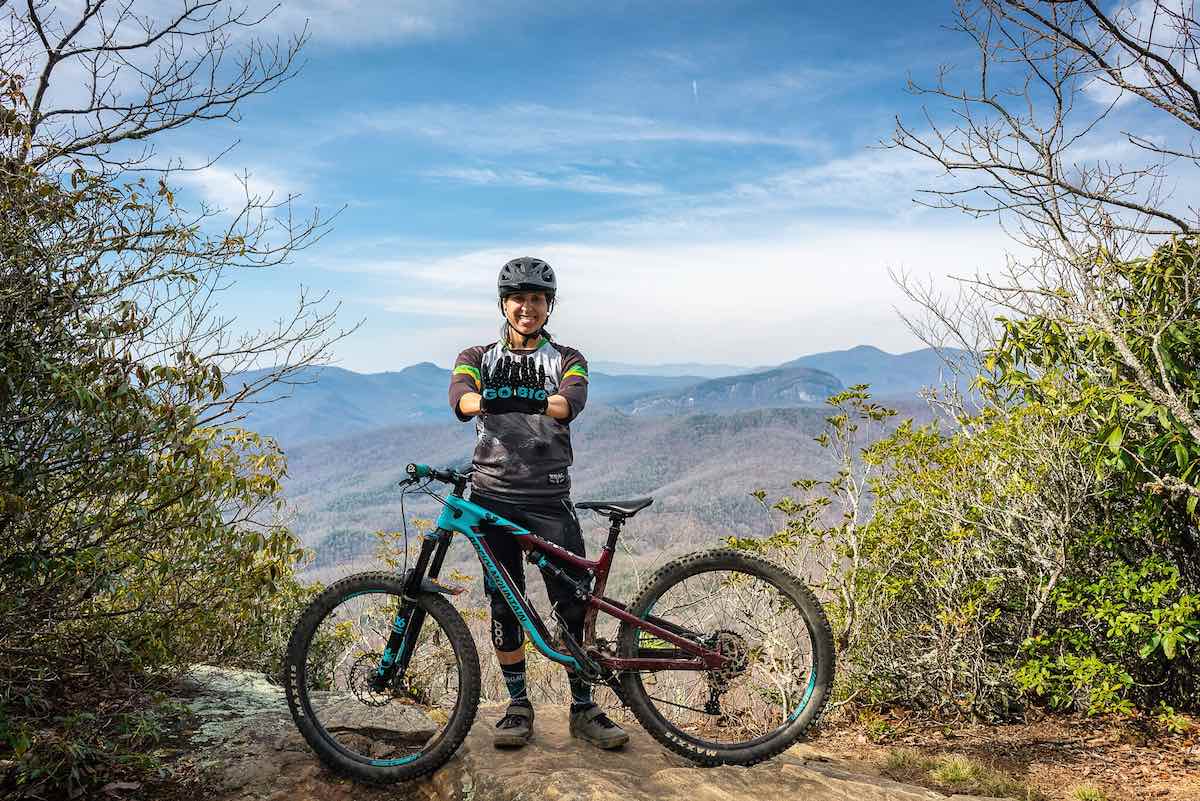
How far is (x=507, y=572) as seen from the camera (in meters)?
4.30

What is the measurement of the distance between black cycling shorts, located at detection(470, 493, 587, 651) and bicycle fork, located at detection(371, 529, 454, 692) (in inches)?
11.1

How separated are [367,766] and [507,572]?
131 cm

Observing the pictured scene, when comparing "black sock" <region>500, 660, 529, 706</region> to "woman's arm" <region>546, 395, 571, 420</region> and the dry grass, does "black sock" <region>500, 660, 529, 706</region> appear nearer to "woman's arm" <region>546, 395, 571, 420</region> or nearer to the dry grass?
"woman's arm" <region>546, 395, 571, 420</region>

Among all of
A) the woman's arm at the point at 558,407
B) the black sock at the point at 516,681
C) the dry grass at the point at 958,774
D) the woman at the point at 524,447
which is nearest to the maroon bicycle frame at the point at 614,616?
the woman at the point at 524,447

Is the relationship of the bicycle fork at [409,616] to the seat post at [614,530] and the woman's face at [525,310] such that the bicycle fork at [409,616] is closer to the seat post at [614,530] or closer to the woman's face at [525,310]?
the seat post at [614,530]

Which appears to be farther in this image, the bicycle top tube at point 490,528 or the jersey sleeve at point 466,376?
the jersey sleeve at point 466,376

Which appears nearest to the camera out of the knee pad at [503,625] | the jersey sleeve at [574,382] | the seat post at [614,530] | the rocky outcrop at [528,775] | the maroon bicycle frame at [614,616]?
the rocky outcrop at [528,775]

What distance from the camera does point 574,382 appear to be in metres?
4.29

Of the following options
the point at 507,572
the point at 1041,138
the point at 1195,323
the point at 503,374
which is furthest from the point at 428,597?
the point at 1195,323

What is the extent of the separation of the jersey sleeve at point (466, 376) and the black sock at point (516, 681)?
1545mm

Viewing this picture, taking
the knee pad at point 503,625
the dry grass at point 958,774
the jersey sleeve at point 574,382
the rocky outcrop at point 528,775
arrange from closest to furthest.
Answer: the rocky outcrop at point 528,775 → the jersey sleeve at point 574,382 → the knee pad at point 503,625 → the dry grass at point 958,774

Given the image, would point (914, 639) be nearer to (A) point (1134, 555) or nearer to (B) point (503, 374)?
(A) point (1134, 555)

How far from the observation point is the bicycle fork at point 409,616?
4.18 m

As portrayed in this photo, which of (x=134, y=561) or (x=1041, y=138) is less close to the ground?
(x=1041, y=138)
